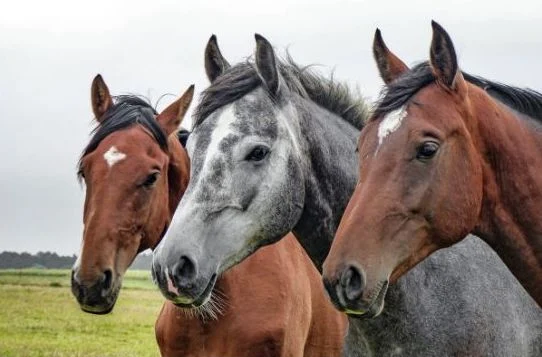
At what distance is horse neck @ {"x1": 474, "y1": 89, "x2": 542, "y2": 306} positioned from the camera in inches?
196

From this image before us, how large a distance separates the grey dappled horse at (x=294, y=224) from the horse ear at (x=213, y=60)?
39 cm

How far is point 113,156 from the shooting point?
729cm

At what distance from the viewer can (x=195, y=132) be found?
612cm

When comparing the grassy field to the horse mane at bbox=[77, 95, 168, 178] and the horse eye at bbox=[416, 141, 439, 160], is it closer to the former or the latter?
the horse mane at bbox=[77, 95, 168, 178]

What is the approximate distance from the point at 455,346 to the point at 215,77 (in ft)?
9.26

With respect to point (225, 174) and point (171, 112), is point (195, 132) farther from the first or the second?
point (171, 112)

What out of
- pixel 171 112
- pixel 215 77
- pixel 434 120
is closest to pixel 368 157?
pixel 434 120

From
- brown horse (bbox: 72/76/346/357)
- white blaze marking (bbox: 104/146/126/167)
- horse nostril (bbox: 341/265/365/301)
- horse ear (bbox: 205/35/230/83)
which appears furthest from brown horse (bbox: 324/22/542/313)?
white blaze marking (bbox: 104/146/126/167)

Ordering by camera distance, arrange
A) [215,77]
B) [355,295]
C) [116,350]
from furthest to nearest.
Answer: [116,350]
[215,77]
[355,295]

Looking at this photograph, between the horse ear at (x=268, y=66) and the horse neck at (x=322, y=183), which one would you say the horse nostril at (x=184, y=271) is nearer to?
the horse neck at (x=322, y=183)

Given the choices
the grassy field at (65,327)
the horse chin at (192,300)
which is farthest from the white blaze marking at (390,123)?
the grassy field at (65,327)

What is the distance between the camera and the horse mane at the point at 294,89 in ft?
20.4

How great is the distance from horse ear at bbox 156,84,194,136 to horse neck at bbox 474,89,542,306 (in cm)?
369

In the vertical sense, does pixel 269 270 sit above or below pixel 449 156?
below
